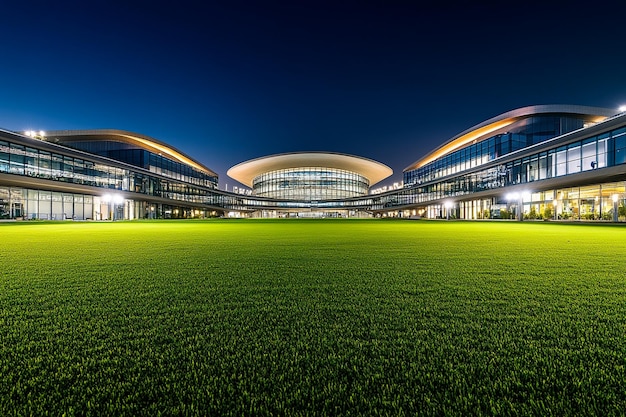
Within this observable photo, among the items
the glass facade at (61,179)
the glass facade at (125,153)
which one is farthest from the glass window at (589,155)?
the glass facade at (125,153)

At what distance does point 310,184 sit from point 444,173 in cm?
5398

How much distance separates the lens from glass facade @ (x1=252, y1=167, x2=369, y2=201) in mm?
108312

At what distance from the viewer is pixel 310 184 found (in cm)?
10819

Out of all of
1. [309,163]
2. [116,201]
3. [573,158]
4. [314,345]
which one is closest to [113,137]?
[116,201]

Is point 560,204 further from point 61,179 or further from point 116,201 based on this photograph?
point 61,179

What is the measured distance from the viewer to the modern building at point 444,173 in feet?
91.5

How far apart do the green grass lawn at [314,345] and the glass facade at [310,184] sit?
341ft

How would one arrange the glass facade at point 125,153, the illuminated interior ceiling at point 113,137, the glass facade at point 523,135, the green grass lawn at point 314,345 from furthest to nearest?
the glass facade at point 125,153 < the illuminated interior ceiling at point 113,137 < the glass facade at point 523,135 < the green grass lawn at point 314,345

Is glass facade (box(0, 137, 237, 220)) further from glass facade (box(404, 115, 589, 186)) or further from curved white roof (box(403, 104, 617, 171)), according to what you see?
curved white roof (box(403, 104, 617, 171))

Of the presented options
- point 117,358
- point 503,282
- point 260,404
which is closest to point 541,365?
point 260,404

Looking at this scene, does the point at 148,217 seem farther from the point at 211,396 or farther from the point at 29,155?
the point at 211,396

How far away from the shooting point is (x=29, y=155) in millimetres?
33000

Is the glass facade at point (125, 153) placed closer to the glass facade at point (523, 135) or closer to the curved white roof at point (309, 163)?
the curved white roof at point (309, 163)

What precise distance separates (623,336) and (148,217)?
62.3 metres
